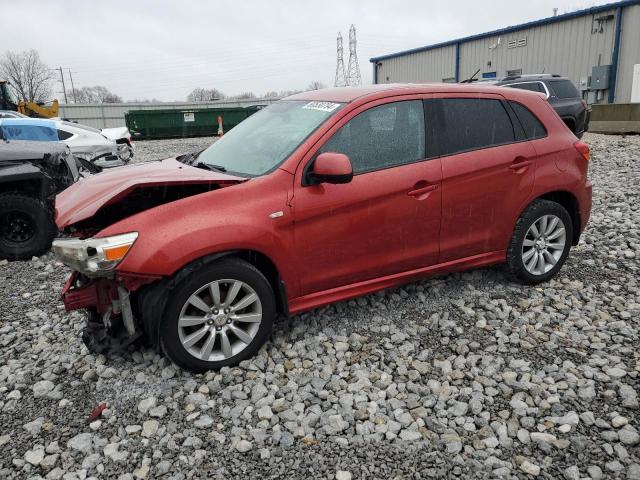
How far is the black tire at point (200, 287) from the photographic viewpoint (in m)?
3.07

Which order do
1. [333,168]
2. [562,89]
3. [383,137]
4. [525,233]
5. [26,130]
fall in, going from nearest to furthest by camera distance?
[333,168] < [383,137] < [525,233] < [26,130] < [562,89]

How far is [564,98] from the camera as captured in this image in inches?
492

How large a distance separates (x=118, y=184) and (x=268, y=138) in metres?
1.12

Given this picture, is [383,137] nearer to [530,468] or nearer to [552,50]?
[530,468]

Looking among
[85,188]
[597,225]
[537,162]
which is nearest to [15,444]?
[85,188]

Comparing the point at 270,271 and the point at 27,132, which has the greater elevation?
the point at 27,132

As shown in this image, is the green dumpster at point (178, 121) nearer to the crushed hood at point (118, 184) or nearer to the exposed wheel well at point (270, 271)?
the crushed hood at point (118, 184)

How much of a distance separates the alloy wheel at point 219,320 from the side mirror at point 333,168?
2.82 ft

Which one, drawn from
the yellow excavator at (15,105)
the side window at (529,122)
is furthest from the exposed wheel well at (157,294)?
the yellow excavator at (15,105)

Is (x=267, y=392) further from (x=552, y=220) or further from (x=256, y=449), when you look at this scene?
(x=552, y=220)

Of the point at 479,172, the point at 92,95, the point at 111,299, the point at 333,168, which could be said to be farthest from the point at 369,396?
the point at 92,95

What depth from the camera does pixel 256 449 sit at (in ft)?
8.79

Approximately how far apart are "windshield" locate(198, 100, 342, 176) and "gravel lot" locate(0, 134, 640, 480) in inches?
49.8

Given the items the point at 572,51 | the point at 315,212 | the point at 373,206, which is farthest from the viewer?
the point at 572,51
